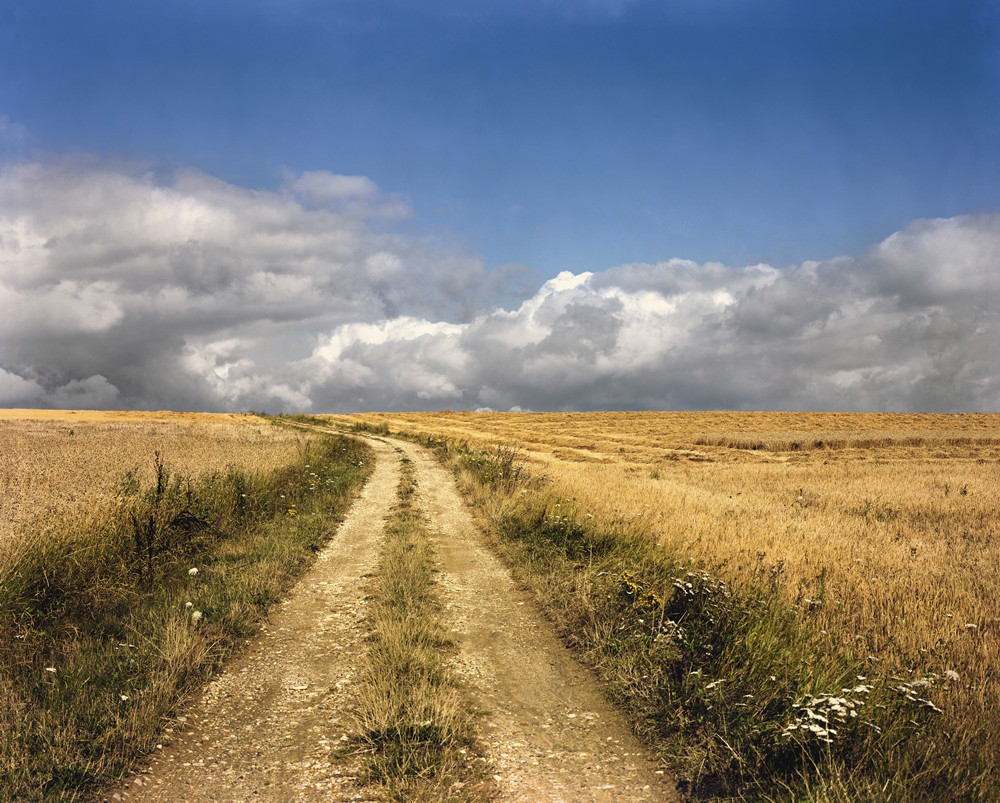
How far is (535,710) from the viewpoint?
21.6 ft

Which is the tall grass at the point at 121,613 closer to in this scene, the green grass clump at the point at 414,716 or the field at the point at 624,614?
the field at the point at 624,614

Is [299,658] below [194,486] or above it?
below

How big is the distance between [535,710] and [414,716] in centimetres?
147

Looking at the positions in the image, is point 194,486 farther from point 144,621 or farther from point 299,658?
point 299,658

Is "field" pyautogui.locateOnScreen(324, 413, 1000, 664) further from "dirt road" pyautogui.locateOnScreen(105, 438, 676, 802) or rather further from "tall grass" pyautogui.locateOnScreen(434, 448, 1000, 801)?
"dirt road" pyautogui.locateOnScreen(105, 438, 676, 802)

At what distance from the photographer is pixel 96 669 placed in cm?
678

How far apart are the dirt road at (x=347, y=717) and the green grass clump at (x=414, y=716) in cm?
20

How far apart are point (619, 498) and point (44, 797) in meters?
14.3

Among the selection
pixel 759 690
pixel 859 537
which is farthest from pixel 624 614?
pixel 859 537

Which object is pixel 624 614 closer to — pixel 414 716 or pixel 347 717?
pixel 414 716

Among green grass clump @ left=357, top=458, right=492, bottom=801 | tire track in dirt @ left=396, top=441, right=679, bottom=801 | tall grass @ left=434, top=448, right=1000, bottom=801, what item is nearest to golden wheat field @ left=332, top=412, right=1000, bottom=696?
tall grass @ left=434, top=448, right=1000, bottom=801

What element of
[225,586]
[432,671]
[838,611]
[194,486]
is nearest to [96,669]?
[225,586]

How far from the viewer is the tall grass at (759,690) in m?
4.93

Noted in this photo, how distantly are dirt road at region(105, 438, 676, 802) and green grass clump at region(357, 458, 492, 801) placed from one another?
0.20 metres
